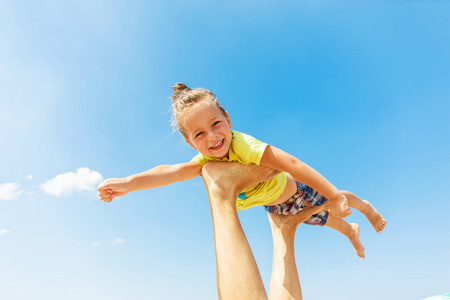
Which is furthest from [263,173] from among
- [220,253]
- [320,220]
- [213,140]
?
[320,220]

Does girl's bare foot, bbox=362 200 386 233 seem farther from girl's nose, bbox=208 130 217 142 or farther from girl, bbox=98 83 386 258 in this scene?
girl's nose, bbox=208 130 217 142

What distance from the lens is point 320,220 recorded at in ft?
14.3

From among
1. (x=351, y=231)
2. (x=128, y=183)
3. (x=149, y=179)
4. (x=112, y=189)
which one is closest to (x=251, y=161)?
(x=149, y=179)

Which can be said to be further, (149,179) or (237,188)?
(149,179)

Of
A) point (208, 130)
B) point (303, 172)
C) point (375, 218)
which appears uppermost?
point (208, 130)

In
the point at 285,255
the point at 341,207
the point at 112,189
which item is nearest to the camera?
the point at 112,189

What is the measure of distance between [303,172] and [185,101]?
1.35 metres

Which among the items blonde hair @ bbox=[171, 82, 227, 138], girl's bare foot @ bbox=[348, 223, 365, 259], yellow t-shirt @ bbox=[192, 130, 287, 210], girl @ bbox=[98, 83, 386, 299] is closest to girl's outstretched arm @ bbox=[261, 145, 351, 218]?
girl @ bbox=[98, 83, 386, 299]

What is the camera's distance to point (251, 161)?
2.96 metres

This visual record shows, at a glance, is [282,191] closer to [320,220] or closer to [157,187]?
[320,220]

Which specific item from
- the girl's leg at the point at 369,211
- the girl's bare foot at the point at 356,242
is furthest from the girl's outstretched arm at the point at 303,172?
the girl's bare foot at the point at 356,242

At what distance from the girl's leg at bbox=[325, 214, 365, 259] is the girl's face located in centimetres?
233

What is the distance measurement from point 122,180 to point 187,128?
795mm

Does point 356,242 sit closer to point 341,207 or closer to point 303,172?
point 341,207
